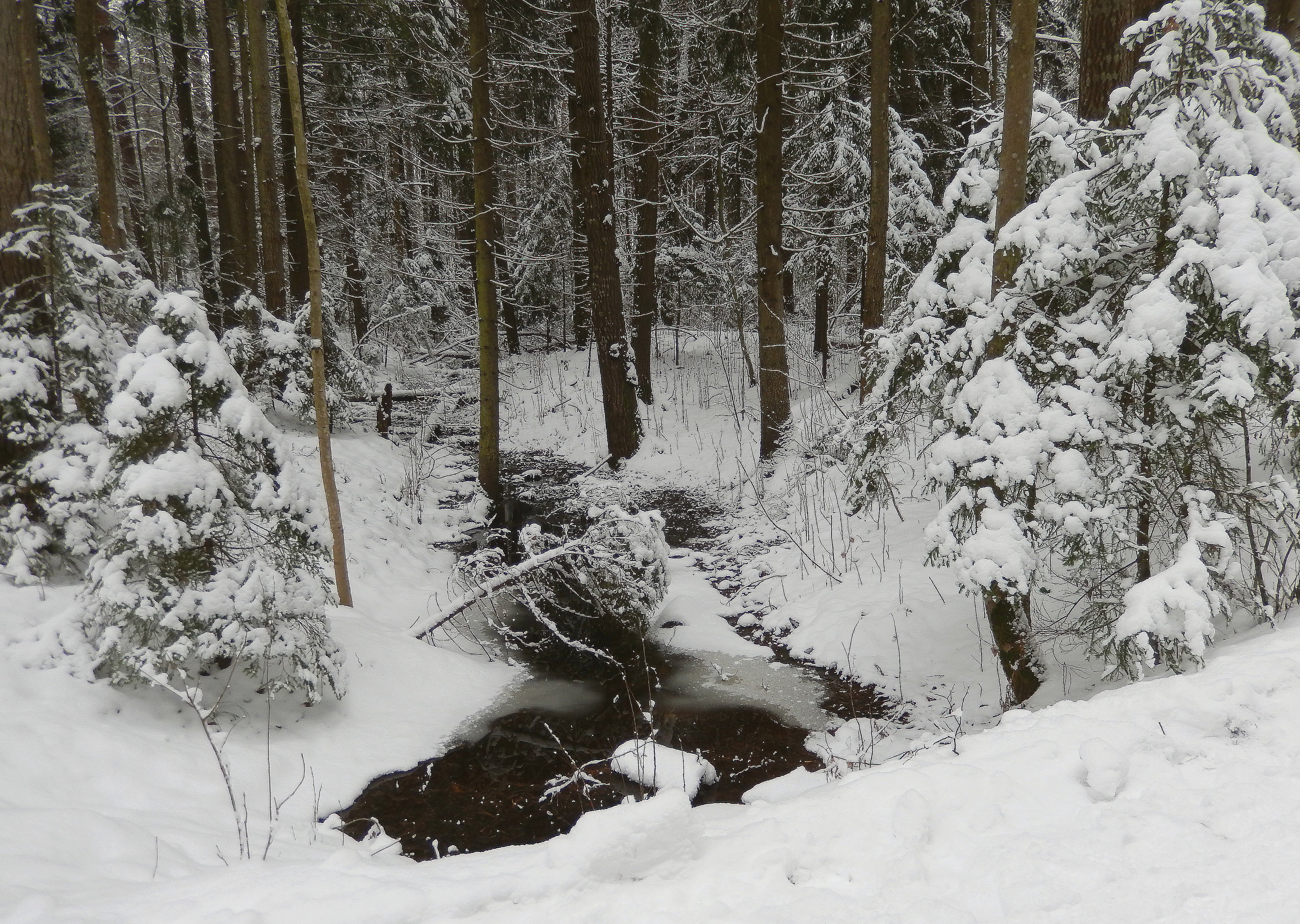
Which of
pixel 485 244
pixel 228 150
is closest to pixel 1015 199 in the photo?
pixel 485 244

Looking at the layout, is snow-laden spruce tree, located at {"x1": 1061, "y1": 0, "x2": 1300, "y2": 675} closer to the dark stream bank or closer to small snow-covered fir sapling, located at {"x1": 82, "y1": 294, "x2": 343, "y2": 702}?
the dark stream bank

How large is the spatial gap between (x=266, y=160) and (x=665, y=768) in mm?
10778

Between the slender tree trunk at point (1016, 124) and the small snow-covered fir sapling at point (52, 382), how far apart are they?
6274 mm

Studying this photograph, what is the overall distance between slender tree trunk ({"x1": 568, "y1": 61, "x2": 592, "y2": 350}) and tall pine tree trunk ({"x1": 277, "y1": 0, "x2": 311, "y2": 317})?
4.22 meters

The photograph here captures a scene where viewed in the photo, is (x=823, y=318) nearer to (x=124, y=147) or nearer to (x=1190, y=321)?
(x=1190, y=321)

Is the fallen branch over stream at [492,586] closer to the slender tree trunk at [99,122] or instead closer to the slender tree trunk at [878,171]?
the slender tree trunk at [878,171]

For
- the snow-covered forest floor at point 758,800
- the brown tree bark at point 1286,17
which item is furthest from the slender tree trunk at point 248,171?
the brown tree bark at point 1286,17

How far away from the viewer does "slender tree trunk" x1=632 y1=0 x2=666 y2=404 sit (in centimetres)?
1284

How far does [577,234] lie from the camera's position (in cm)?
1655

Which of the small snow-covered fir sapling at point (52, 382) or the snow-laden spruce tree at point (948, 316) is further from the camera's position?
the small snow-covered fir sapling at point (52, 382)

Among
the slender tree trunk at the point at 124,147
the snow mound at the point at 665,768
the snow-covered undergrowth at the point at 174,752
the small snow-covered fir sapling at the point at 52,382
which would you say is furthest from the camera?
the slender tree trunk at the point at 124,147

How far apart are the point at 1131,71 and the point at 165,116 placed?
14952 millimetres

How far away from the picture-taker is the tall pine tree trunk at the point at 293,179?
12.2 m

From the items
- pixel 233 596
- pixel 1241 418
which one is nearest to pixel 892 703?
pixel 1241 418
